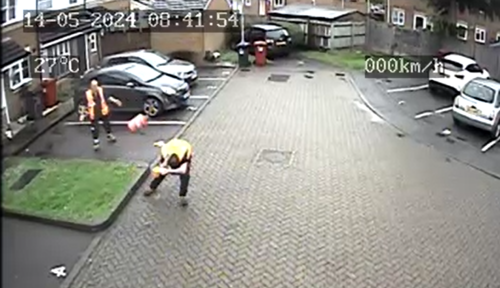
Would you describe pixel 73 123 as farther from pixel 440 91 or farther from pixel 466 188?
pixel 440 91

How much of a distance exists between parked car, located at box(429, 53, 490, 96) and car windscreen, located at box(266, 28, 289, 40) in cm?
813

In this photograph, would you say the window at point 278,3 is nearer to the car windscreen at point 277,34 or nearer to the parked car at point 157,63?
the car windscreen at point 277,34

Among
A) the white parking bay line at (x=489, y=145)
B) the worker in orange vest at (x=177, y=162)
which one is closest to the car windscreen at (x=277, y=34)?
the white parking bay line at (x=489, y=145)

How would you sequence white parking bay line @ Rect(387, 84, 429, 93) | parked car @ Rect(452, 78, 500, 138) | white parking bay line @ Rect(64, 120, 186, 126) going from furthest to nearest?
white parking bay line @ Rect(387, 84, 429, 93), white parking bay line @ Rect(64, 120, 186, 126), parked car @ Rect(452, 78, 500, 138)

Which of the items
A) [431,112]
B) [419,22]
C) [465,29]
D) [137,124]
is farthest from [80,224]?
[419,22]

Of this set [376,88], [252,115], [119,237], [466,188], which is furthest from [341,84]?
[119,237]

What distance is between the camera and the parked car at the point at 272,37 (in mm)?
30516

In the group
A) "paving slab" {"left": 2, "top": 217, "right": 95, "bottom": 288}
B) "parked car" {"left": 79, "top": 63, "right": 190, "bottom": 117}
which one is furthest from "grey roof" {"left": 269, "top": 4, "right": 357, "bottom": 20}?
"paving slab" {"left": 2, "top": 217, "right": 95, "bottom": 288}

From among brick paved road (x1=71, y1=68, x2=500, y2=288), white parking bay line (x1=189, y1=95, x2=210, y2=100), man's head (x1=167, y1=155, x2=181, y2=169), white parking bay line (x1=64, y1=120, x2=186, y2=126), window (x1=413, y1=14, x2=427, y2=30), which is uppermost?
window (x1=413, y1=14, x2=427, y2=30)

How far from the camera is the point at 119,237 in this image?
37.0 ft

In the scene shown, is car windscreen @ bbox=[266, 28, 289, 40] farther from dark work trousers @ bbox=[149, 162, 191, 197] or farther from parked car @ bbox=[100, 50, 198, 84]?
dark work trousers @ bbox=[149, 162, 191, 197]

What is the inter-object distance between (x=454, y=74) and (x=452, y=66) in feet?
1.52

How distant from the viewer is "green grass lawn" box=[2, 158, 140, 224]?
1188cm

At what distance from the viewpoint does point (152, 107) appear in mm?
19766
